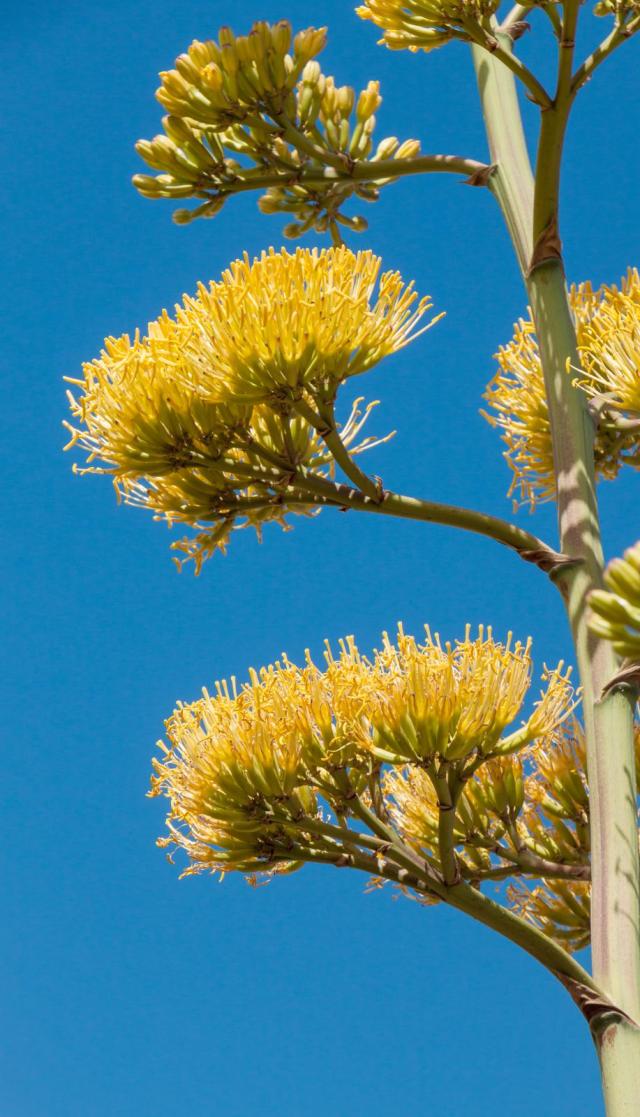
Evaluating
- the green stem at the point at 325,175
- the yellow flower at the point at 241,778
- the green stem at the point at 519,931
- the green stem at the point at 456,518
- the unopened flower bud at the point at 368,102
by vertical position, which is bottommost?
the green stem at the point at 519,931

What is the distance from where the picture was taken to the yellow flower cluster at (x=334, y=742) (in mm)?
3004

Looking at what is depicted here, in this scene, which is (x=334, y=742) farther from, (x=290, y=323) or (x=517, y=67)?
(x=517, y=67)

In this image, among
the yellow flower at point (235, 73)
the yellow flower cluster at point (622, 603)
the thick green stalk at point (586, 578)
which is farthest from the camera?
the yellow flower at point (235, 73)

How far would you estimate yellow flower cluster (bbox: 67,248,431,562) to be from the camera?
112 inches

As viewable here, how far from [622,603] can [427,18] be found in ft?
5.22

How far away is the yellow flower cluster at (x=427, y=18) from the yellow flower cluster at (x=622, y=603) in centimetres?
149

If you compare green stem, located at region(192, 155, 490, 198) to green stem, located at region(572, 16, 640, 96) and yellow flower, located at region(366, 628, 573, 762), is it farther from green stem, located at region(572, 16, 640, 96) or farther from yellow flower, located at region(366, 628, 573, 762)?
yellow flower, located at region(366, 628, 573, 762)

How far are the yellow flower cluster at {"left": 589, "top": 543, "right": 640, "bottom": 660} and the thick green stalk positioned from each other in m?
0.92

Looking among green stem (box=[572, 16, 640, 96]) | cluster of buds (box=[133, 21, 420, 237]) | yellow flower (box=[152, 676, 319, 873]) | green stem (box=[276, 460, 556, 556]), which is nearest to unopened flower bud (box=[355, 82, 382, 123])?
cluster of buds (box=[133, 21, 420, 237])

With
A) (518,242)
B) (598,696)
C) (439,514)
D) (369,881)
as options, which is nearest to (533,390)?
(518,242)

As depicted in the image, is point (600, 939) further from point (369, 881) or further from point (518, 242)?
point (518, 242)

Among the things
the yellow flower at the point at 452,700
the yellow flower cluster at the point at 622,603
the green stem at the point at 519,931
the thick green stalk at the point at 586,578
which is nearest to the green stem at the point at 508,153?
the thick green stalk at the point at 586,578

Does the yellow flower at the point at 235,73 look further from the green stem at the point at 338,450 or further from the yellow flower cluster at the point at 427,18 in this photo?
the green stem at the point at 338,450

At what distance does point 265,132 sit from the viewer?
3117 mm
